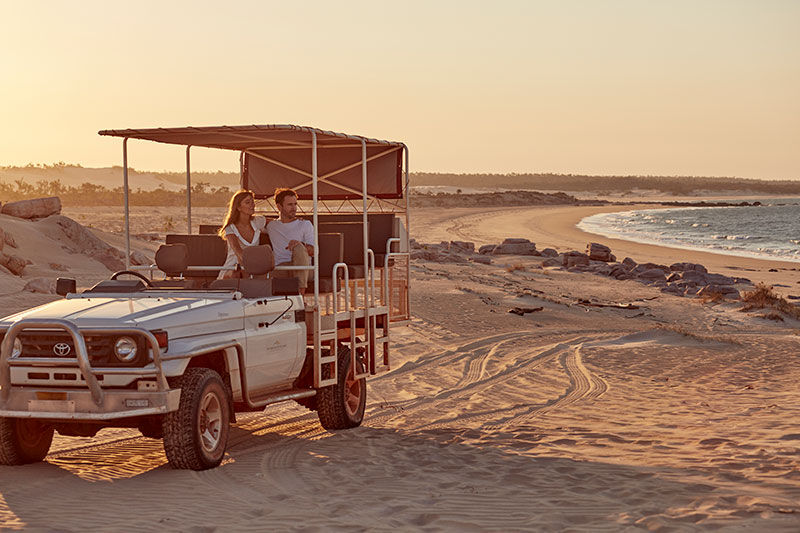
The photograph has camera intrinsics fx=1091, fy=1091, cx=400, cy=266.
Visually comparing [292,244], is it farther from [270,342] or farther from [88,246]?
[88,246]

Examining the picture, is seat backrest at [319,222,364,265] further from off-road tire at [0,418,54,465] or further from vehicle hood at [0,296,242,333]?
off-road tire at [0,418,54,465]

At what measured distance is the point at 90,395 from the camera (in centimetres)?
845

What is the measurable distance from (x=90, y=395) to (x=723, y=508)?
4.78 metres

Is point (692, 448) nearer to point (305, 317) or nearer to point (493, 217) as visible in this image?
point (305, 317)

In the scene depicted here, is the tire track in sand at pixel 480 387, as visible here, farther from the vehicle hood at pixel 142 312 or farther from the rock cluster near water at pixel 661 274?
the rock cluster near water at pixel 661 274

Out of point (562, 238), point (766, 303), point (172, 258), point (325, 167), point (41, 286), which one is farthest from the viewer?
point (562, 238)

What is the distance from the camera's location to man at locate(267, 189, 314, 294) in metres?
11.0

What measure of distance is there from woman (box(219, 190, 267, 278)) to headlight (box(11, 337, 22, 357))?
2760 mm

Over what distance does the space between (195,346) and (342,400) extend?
2783 mm

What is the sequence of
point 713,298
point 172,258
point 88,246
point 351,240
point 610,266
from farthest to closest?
point 610,266 → point 88,246 → point 713,298 → point 351,240 → point 172,258

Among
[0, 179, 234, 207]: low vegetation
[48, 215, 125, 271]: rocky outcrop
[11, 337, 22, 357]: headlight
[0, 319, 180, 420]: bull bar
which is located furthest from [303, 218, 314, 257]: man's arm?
[0, 179, 234, 207]: low vegetation

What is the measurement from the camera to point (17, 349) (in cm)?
870

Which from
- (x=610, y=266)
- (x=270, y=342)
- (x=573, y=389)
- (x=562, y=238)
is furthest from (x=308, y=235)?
(x=562, y=238)

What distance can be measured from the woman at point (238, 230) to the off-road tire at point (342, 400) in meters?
1.43
